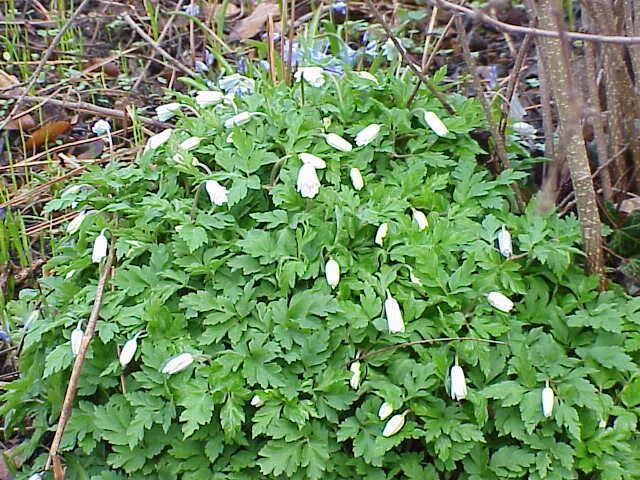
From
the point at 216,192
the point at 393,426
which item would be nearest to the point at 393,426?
the point at 393,426

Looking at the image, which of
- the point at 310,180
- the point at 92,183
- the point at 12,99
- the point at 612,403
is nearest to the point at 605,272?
the point at 612,403

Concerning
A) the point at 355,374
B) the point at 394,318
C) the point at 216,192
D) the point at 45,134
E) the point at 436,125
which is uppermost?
the point at 436,125

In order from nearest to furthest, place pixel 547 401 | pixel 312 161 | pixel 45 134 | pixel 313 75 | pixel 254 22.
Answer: pixel 547 401 < pixel 312 161 < pixel 313 75 < pixel 45 134 < pixel 254 22

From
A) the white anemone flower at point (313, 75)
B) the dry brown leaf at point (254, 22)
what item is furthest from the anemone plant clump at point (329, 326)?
the dry brown leaf at point (254, 22)

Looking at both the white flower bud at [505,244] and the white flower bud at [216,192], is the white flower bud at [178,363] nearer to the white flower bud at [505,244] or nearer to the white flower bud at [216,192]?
the white flower bud at [216,192]

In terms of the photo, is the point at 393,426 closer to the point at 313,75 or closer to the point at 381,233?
the point at 381,233
